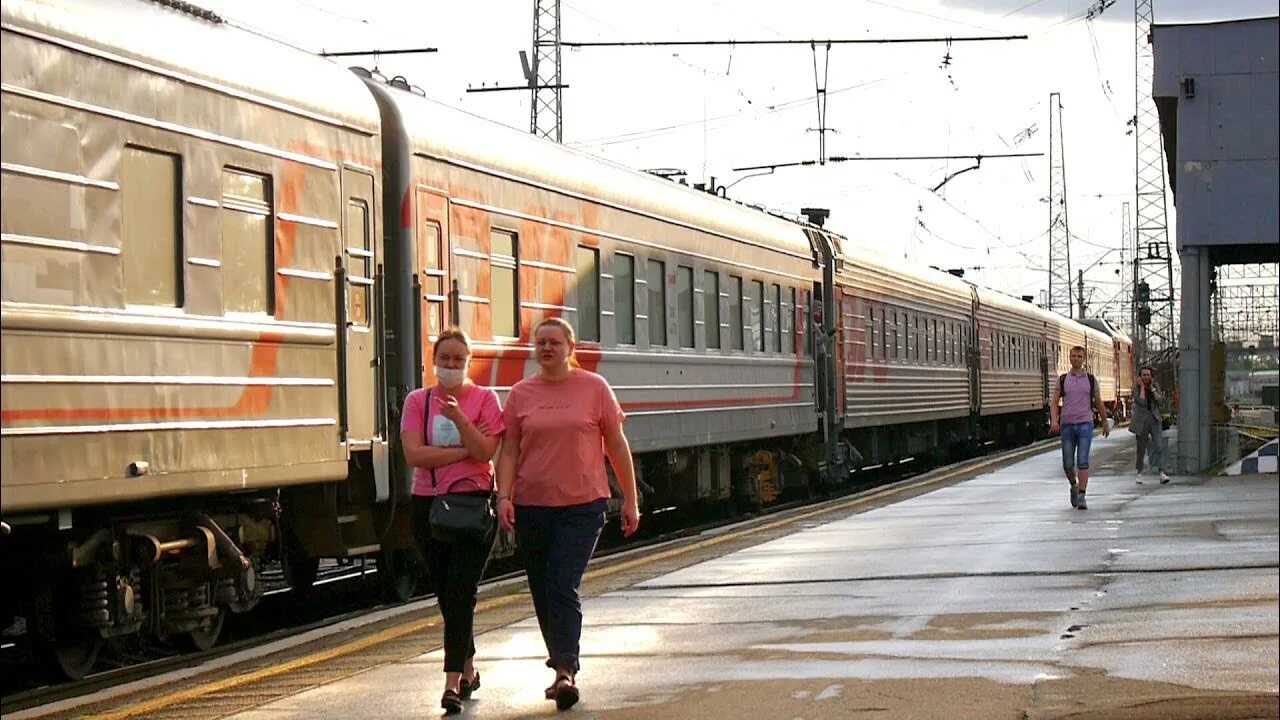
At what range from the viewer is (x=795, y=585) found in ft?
44.0

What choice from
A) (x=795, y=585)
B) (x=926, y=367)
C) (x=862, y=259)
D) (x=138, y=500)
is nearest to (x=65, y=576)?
(x=138, y=500)

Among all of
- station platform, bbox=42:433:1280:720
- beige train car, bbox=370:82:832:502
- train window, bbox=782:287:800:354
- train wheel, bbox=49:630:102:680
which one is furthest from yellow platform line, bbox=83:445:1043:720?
train window, bbox=782:287:800:354

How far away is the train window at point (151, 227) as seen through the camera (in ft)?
33.0

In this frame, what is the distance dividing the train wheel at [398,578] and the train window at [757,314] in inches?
352

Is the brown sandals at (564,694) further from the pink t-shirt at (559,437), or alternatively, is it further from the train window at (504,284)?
the train window at (504,284)

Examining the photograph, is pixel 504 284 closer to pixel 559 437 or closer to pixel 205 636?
pixel 205 636

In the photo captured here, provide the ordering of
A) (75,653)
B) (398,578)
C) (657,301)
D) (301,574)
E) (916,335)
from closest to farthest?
(75,653) < (301,574) < (398,578) < (657,301) < (916,335)

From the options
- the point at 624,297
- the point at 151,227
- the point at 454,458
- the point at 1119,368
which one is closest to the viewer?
the point at 454,458

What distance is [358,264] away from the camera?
12.5m

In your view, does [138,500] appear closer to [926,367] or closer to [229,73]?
[229,73]

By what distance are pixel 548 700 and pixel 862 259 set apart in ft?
70.4

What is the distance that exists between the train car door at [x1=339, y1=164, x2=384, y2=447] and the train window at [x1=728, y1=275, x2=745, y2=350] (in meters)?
9.32

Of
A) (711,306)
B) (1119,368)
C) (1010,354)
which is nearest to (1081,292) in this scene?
(1119,368)

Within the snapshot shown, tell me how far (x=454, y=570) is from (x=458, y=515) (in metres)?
0.27
